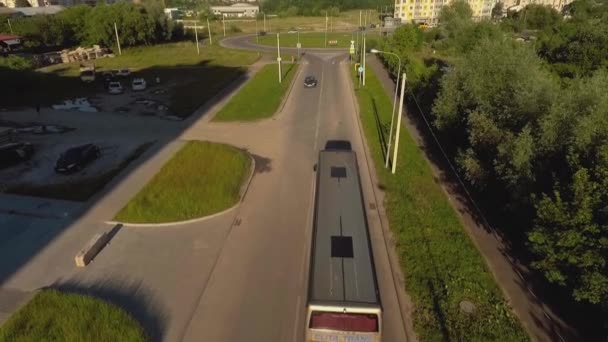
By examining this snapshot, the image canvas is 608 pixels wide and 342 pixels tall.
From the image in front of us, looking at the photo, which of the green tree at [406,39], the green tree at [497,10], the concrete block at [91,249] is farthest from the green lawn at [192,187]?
the green tree at [497,10]

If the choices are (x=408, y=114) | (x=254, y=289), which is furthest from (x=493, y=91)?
(x=254, y=289)

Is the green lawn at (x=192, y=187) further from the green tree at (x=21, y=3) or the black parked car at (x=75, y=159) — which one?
the green tree at (x=21, y=3)

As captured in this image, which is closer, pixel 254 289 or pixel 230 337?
pixel 230 337

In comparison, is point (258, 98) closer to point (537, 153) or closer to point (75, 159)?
point (75, 159)

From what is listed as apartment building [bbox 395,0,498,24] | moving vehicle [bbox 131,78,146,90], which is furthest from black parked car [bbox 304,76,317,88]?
apartment building [bbox 395,0,498,24]

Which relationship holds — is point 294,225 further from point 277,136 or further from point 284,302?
point 277,136

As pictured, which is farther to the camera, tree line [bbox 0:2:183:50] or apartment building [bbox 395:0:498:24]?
apartment building [bbox 395:0:498:24]

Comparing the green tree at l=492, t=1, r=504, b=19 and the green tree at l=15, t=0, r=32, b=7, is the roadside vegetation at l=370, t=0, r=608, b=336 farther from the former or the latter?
the green tree at l=15, t=0, r=32, b=7

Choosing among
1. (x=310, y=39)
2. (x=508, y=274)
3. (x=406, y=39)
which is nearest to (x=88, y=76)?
(x=406, y=39)
